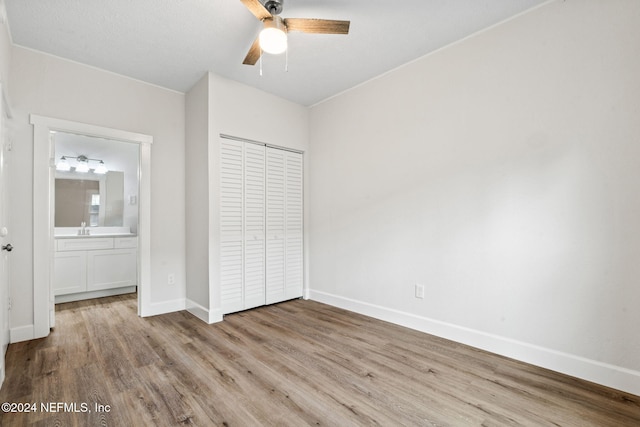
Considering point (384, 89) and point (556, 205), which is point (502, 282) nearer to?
point (556, 205)

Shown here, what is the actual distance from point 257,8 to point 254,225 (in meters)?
2.19

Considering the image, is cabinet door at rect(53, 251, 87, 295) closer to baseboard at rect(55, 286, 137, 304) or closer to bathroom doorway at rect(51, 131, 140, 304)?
bathroom doorway at rect(51, 131, 140, 304)

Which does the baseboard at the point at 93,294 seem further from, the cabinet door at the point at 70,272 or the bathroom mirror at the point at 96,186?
the bathroom mirror at the point at 96,186

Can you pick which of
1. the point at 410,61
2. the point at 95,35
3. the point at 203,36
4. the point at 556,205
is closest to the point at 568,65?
the point at 556,205

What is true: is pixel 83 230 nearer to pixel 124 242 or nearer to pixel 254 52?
pixel 124 242

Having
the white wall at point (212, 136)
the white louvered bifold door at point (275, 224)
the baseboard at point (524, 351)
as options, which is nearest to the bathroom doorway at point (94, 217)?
the white wall at point (212, 136)

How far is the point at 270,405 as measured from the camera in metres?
1.71

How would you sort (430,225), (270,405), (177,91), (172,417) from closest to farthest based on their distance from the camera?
(172,417) → (270,405) → (430,225) → (177,91)

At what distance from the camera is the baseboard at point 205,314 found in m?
3.02

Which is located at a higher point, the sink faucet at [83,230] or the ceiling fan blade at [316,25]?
the ceiling fan blade at [316,25]

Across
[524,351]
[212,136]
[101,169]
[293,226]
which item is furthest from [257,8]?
[101,169]

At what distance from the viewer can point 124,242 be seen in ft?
14.1

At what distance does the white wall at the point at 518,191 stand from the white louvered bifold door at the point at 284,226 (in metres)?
0.94

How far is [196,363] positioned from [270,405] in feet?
2.60
